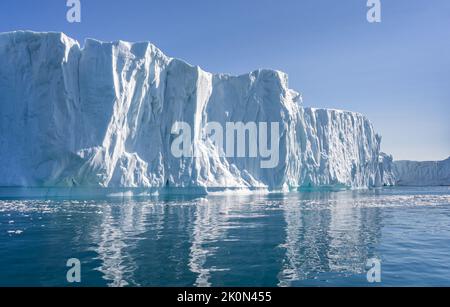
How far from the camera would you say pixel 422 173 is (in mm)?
123812

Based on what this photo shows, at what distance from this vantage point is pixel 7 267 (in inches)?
358

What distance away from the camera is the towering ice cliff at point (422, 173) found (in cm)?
11989

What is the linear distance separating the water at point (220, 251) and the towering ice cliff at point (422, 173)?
373 ft

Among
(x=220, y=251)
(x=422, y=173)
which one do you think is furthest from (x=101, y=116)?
(x=422, y=173)

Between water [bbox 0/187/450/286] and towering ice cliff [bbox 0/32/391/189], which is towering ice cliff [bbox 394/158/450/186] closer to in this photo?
towering ice cliff [bbox 0/32/391/189]

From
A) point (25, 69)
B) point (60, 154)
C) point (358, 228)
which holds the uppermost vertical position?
point (25, 69)

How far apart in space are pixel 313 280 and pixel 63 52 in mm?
35059

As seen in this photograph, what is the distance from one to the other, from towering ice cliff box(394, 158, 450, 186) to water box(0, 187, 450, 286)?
373 ft

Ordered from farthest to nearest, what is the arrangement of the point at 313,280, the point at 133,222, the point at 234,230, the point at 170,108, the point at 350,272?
the point at 170,108 → the point at 133,222 → the point at 234,230 → the point at 350,272 → the point at 313,280

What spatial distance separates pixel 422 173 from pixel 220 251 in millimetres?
127093

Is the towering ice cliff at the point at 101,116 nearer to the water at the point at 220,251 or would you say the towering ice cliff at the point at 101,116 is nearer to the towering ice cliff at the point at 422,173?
the water at the point at 220,251

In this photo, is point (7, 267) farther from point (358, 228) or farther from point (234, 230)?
point (358, 228)

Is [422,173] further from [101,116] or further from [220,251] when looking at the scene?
[220,251]
